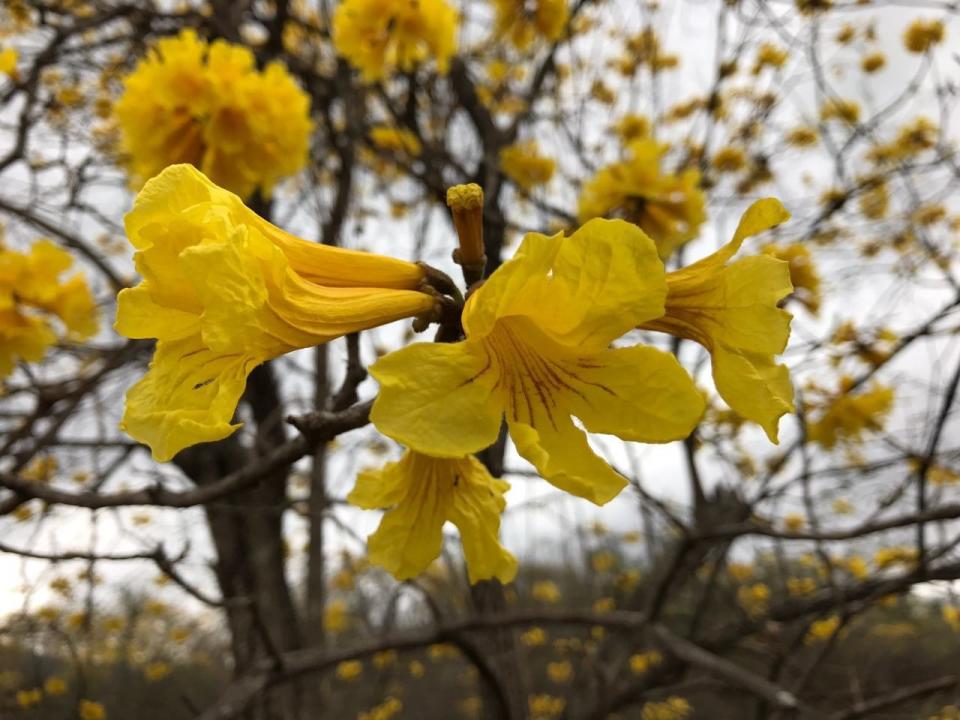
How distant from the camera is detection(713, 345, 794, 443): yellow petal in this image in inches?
30.7

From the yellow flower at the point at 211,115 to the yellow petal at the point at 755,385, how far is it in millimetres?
1692

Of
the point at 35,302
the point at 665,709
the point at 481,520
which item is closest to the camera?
the point at 481,520

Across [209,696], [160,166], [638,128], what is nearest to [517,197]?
[638,128]

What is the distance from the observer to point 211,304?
26.0 inches

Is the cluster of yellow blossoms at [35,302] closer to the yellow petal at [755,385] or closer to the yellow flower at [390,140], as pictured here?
the yellow flower at [390,140]

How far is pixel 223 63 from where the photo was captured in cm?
199

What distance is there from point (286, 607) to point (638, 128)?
12.7 ft

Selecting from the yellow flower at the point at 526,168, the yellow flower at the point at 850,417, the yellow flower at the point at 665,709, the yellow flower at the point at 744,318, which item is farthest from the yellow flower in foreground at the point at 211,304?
the yellow flower at the point at 665,709

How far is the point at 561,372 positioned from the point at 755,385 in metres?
0.23

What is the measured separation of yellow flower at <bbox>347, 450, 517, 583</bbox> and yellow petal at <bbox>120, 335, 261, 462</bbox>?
1.01 feet

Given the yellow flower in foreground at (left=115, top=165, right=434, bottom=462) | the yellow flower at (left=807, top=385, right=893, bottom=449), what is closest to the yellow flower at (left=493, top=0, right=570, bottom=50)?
the yellow flower at (left=807, top=385, right=893, bottom=449)

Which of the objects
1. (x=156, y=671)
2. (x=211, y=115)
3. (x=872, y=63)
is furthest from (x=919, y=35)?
(x=156, y=671)

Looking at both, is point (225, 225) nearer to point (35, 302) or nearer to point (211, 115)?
point (211, 115)

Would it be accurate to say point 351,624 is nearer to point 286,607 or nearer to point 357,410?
point 286,607
